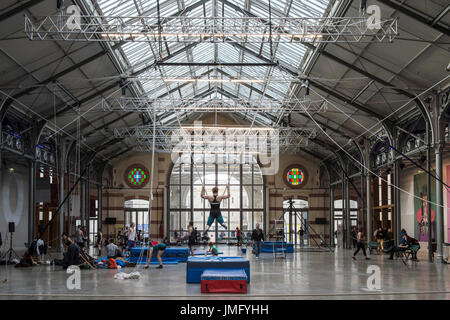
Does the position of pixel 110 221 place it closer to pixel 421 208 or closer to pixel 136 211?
pixel 136 211

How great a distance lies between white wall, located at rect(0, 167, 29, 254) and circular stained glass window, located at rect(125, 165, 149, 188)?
36.2 feet

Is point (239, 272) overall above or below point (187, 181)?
below

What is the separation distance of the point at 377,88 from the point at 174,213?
22844 mm

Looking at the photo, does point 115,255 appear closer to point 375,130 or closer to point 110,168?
point 375,130

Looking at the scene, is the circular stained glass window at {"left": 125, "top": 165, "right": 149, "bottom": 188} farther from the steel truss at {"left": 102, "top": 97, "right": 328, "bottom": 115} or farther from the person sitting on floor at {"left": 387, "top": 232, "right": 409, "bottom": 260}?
the person sitting on floor at {"left": 387, "top": 232, "right": 409, "bottom": 260}

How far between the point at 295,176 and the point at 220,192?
237 inches

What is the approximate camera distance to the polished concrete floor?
35.7 feet

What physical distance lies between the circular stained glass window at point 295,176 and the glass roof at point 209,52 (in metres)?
6.19

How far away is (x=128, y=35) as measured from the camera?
55.2 feet

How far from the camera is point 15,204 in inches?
1171

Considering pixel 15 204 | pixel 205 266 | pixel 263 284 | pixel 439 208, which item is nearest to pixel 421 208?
pixel 439 208

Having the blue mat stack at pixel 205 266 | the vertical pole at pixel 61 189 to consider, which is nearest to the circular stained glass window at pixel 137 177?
the vertical pole at pixel 61 189

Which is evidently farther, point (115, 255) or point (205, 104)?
Result: point (205, 104)
